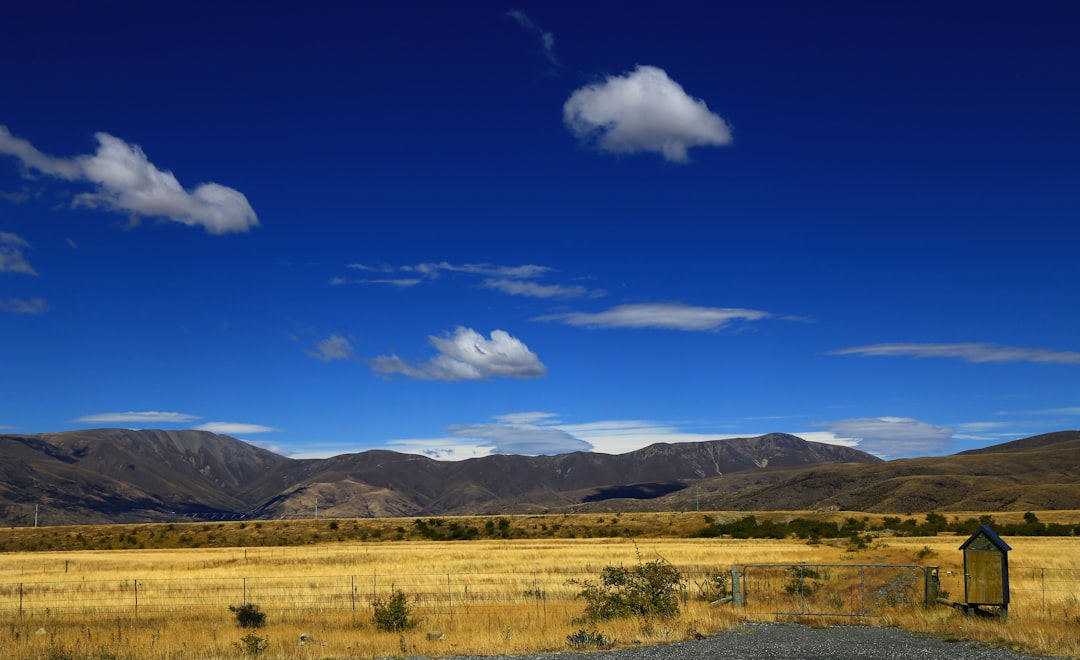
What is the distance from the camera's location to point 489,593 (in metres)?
40.1

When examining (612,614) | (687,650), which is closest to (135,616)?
(612,614)

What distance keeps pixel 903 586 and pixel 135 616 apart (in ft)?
98.3

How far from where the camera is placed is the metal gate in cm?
3219

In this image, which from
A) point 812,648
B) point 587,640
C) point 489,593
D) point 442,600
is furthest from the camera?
point 489,593

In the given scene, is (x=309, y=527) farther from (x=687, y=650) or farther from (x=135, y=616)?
(x=687, y=650)

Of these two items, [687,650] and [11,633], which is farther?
[11,633]

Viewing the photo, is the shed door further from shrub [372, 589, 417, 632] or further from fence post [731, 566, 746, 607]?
shrub [372, 589, 417, 632]

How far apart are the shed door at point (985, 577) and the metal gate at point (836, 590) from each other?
7.14 feet

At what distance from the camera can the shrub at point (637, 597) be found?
97.5 ft

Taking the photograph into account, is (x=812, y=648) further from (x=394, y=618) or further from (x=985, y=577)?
(x=394, y=618)

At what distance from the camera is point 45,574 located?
5666 cm

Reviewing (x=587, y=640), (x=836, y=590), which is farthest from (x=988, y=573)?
(x=587, y=640)

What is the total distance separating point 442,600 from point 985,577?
21.2 metres

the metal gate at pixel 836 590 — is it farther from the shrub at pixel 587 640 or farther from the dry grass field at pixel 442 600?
the shrub at pixel 587 640
